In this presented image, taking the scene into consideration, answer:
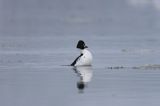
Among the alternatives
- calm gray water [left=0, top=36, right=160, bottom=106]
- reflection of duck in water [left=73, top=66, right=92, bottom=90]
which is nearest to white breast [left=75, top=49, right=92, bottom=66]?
calm gray water [left=0, top=36, right=160, bottom=106]

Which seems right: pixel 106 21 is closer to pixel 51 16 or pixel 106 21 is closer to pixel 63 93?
pixel 51 16

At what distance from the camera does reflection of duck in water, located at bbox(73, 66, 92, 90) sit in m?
30.3

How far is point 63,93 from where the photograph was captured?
2781cm

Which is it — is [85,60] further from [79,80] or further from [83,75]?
[79,80]

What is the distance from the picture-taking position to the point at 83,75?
34031 millimetres

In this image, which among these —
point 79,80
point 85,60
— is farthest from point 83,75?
point 85,60

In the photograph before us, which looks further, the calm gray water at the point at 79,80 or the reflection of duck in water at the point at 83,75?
the reflection of duck in water at the point at 83,75

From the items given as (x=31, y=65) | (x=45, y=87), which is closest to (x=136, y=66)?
(x=31, y=65)

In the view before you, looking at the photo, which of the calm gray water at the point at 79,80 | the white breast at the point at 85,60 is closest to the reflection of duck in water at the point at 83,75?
the calm gray water at the point at 79,80

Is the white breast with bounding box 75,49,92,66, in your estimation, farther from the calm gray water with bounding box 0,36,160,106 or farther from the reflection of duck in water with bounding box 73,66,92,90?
the reflection of duck in water with bounding box 73,66,92,90

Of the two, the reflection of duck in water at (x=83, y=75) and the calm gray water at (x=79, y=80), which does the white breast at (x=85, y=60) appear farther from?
the reflection of duck in water at (x=83, y=75)

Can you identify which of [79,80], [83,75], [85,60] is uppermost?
[79,80]

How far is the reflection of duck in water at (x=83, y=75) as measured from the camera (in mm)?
30328

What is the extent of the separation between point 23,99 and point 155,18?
139401 mm
